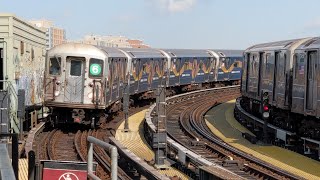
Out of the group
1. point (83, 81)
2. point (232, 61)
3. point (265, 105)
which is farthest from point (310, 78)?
point (232, 61)

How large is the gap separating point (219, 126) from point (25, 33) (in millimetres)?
9080

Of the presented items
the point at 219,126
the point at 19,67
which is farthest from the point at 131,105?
the point at 19,67

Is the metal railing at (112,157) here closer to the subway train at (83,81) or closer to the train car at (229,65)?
the subway train at (83,81)

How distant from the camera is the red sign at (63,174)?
6316 mm

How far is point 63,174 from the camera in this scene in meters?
6.33

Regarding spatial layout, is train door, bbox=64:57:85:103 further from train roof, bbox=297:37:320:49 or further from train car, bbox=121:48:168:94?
train roof, bbox=297:37:320:49

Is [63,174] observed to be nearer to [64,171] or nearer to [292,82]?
[64,171]

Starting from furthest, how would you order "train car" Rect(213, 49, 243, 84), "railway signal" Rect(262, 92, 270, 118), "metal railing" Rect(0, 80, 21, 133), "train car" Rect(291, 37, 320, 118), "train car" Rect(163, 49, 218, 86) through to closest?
1. "train car" Rect(213, 49, 243, 84)
2. "train car" Rect(163, 49, 218, 86)
3. "railway signal" Rect(262, 92, 270, 118)
4. "metal railing" Rect(0, 80, 21, 133)
5. "train car" Rect(291, 37, 320, 118)

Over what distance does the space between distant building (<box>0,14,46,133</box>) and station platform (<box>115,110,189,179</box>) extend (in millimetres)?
3518

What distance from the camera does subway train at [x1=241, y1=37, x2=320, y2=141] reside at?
1563 cm

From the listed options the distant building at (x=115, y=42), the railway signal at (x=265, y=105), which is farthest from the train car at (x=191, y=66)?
the distant building at (x=115, y=42)

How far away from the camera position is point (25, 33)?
1945 cm

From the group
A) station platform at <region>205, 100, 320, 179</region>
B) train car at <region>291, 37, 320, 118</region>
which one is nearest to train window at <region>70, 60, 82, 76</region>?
station platform at <region>205, 100, 320, 179</region>

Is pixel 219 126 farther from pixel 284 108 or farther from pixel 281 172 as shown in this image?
pixel 281 172
